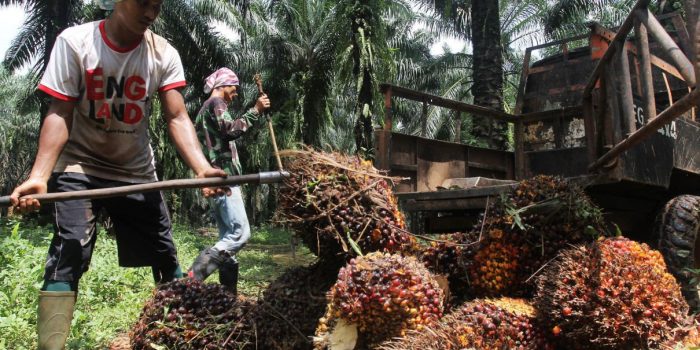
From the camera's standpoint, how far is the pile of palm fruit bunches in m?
2.64

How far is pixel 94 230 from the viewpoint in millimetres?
3205

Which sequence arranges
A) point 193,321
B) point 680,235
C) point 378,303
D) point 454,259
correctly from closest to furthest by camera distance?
point 378,303 < point 193,321 < point 454,259 < point 680,235

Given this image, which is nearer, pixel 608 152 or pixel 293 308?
pixel 293 308

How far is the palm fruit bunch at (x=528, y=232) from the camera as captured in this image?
3.11 meters

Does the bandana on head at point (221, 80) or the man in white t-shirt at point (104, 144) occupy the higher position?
the bandana on head at point (221, 80)

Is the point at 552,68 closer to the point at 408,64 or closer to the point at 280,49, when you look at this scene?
the point at 280,49

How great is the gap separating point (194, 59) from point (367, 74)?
41.4ft

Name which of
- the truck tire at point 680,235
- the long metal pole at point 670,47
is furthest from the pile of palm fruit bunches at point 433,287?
the truck tire at point 680,235

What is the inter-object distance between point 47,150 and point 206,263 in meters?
1.81

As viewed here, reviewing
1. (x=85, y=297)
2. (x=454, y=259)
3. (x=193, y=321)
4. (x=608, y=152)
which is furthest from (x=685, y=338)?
(x=85, y=297)

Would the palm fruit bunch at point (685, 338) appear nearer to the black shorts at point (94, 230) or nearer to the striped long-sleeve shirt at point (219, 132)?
the black shorts at point (94, 230)

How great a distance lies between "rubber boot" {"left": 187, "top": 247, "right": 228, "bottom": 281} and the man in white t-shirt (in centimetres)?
87

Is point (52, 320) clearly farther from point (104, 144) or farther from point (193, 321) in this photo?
point (104, 144)

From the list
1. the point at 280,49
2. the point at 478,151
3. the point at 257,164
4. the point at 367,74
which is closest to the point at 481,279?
the point at 478,151
